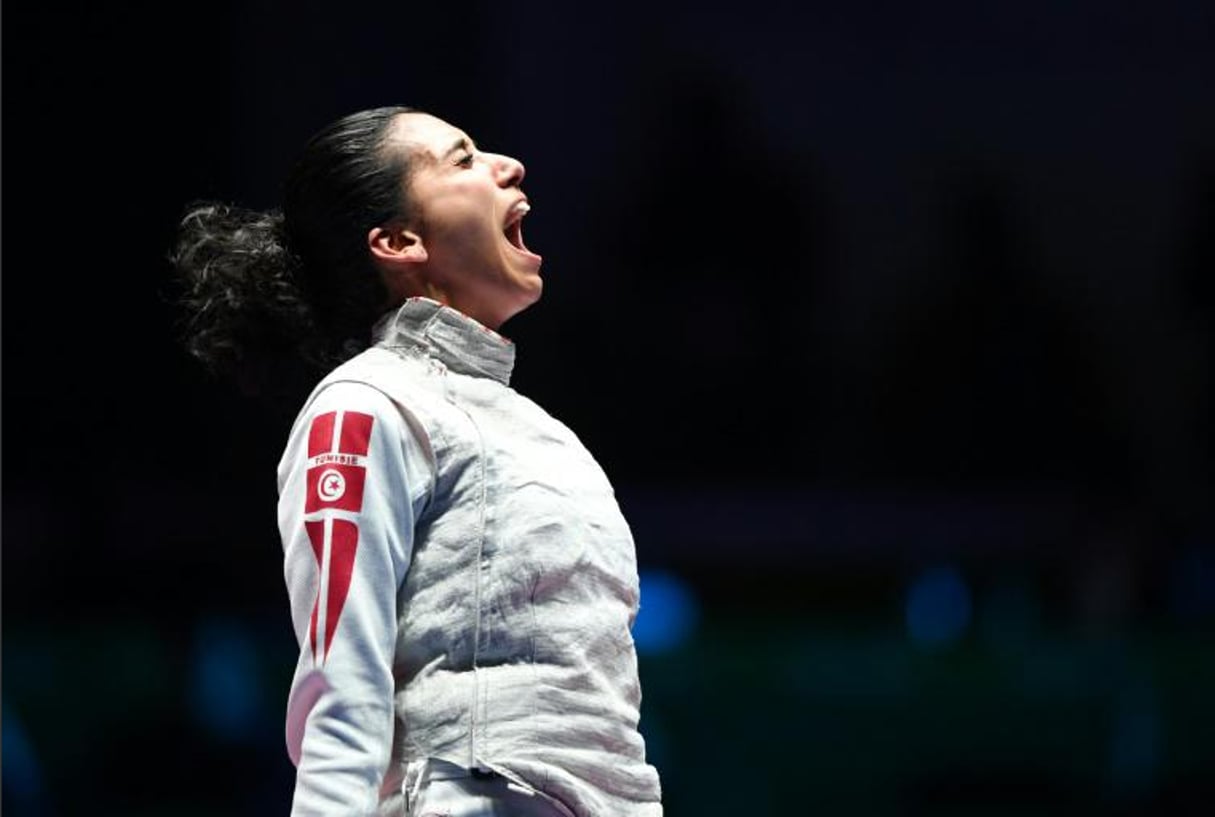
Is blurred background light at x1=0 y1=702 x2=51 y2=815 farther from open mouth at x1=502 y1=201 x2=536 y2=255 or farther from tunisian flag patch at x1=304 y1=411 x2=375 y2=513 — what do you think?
tunisian flag patch at x1=304 y1=411 x2=375 y2=513

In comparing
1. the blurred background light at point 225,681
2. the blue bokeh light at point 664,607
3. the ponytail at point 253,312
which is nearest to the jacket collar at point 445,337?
the ponytail at point 253,312

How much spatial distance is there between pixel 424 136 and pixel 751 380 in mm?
4407

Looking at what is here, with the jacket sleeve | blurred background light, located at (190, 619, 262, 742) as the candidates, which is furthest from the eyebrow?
blurred background light, located at (190, 619, 262, 742)

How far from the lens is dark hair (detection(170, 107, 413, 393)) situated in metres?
1.64

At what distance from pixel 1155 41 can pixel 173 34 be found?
10.8 ft

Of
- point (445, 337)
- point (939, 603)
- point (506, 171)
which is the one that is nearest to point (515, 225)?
point (506, 171)

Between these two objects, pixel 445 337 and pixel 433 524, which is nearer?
pixel 433 524

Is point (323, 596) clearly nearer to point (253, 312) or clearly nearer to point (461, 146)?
point (253, 312)

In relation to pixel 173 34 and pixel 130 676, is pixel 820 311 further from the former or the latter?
pixel 130 676

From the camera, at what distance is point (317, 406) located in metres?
1.48

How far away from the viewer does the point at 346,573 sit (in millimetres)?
1397

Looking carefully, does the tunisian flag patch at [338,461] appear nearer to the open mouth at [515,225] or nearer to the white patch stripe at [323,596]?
the white patch stripe at [323,596]

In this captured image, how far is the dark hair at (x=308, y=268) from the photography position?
164 cm

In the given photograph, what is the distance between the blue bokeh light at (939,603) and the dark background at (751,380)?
2 centimetres
